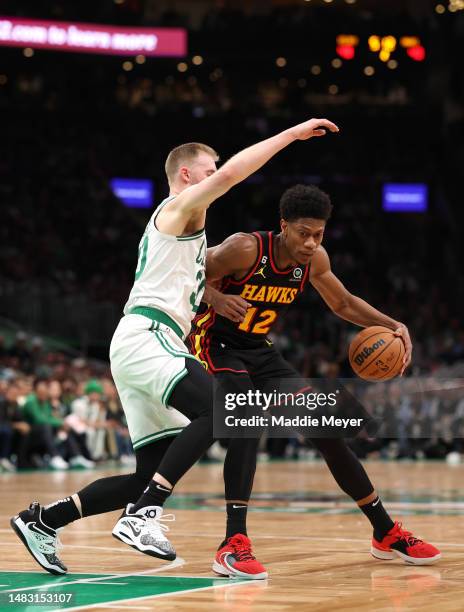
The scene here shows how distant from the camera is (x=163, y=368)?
18.0ft

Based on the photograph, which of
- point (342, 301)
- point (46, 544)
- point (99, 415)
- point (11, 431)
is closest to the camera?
Answer: point (46, 544)

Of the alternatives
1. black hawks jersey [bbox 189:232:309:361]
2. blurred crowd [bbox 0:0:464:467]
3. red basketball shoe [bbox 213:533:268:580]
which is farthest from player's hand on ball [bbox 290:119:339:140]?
blurred crowd [bbox 0:0:464:467]

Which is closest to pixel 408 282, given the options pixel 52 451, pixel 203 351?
pixel 52 451

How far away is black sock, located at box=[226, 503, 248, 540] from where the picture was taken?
5.81 meters

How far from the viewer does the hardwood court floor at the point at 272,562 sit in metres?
4.84

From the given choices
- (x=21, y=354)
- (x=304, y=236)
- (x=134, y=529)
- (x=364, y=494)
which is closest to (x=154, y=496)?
(x=134, y=529)

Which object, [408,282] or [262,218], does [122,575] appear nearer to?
[408,282]

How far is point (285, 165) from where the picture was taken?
35.5 metres

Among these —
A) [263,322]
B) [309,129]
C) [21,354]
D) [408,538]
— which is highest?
[309,129]

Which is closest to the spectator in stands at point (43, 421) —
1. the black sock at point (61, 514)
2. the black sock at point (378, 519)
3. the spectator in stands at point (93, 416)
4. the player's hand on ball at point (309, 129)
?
the spectator in stands at point (93, 416)

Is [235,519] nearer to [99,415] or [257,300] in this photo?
[257,300]

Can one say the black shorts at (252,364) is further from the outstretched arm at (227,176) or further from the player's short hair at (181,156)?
the player's short hair at (181,156)

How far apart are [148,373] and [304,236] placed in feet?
3.81

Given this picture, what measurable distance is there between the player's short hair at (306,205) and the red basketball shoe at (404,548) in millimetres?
1752
